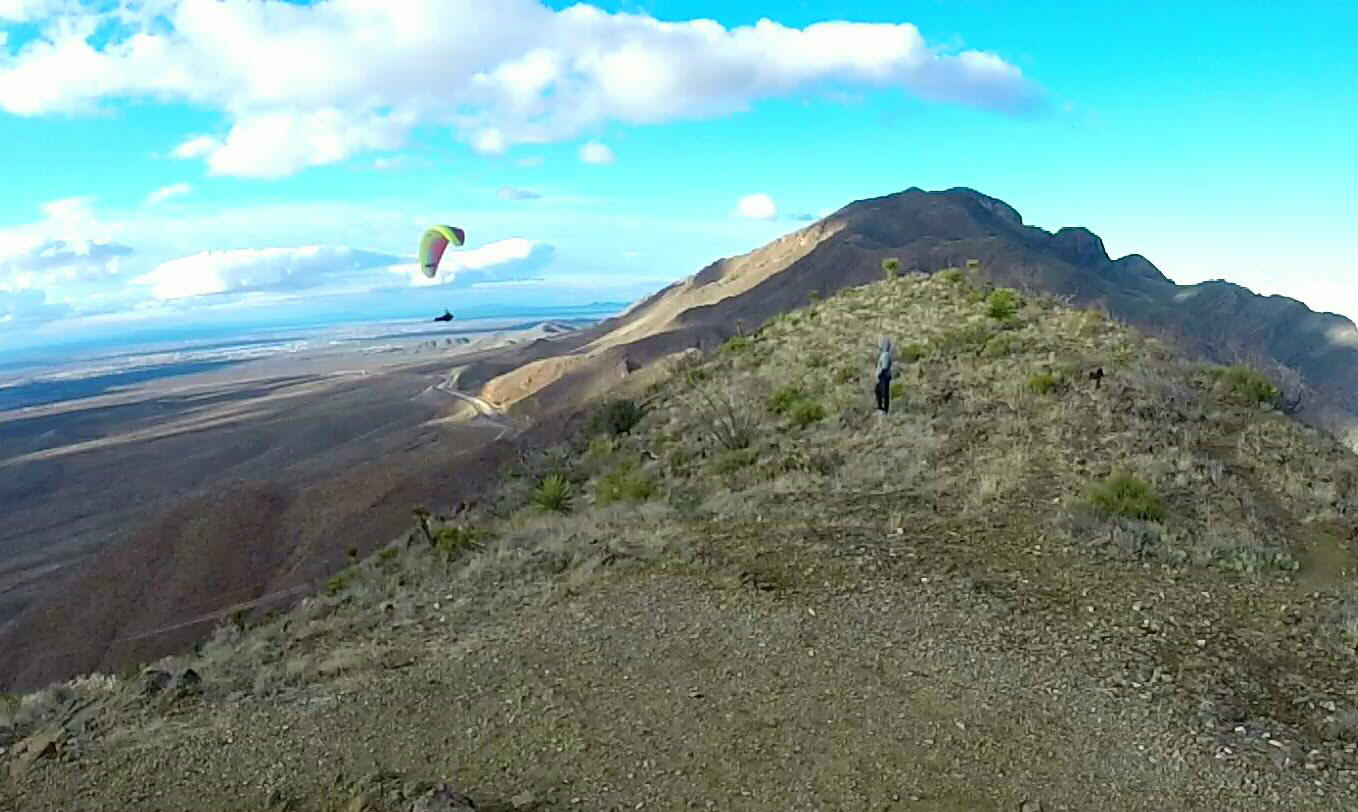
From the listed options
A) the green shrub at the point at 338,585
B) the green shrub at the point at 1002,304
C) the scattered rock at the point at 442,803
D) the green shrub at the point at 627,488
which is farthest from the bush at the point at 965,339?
the scattered rock at the point at 442,803

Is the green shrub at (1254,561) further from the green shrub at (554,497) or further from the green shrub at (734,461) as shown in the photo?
→ the green shrub at (554,497)

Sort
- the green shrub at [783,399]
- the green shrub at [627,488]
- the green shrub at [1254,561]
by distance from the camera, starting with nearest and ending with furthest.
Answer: the green shrub at [1254,561], the green shrub at [627,488], the green shrub at [783,399]

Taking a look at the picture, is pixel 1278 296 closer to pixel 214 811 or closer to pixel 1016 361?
pixel 1016 361

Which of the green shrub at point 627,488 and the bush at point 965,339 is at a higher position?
the bush at point 965,339

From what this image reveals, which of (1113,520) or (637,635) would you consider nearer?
(637,635)

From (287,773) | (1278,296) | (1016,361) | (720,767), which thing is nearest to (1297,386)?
(1016,361)

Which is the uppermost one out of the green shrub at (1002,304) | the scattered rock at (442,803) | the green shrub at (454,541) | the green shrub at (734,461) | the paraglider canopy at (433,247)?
the paraglider canopy at (433,247)

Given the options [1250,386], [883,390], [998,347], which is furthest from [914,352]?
[1250,386]
